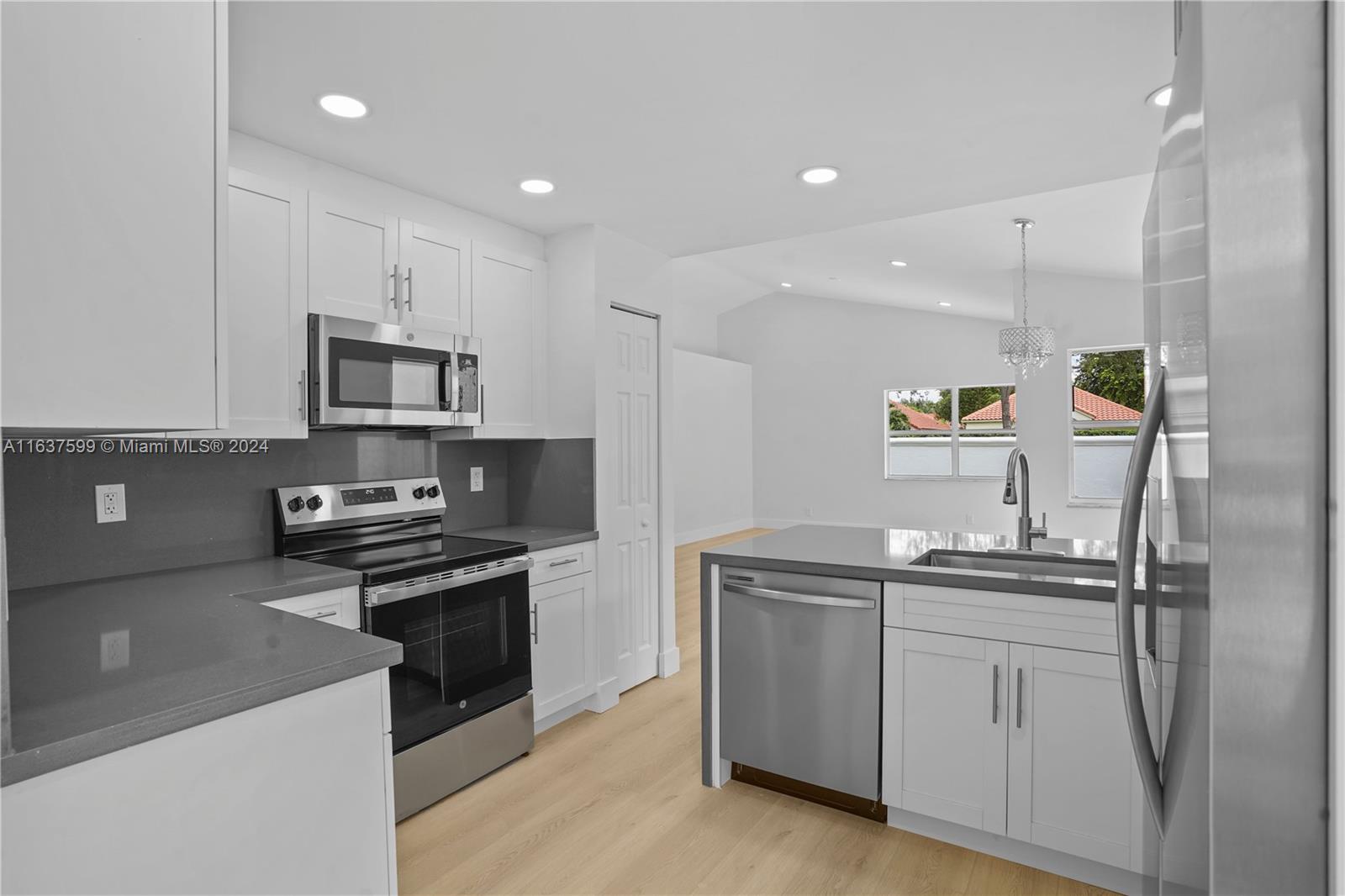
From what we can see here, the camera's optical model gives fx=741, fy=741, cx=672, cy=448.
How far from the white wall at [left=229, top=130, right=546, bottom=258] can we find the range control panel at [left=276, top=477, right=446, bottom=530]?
110 cm

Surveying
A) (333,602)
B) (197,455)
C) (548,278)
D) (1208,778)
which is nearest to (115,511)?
(197,455)

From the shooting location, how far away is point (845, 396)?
31.4 ft

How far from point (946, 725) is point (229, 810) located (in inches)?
74.4

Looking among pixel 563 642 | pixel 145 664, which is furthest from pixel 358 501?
pixel 145 664

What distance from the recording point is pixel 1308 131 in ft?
1.72

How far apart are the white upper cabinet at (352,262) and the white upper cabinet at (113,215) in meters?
1.50

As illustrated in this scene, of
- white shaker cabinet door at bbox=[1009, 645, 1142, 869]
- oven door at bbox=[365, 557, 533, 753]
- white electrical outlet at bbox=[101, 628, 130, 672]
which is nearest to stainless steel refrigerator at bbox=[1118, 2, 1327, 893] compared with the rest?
white shaker cabinet door at bbox=[1009, 645, 1142, 869]

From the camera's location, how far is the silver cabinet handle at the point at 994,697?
2.15 metres

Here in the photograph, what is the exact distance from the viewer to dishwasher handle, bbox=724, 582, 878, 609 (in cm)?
234

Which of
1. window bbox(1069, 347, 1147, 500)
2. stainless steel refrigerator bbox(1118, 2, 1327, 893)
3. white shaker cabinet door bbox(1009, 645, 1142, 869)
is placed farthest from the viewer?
window bbox(1069, 347, 1147, 500)

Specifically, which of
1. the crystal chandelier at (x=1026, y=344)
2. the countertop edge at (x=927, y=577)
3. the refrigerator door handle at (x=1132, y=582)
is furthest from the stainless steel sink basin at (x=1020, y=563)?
the crystal chandelier at (x=1026, y=344)

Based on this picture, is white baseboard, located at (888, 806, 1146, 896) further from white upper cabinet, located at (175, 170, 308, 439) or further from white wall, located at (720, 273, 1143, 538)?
white wall, located at (720, 273, 1143, 538)

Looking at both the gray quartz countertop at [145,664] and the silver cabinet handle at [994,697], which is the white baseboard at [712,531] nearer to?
the silver cabinet handle at [994,697]

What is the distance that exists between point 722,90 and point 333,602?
1960 millimetres
